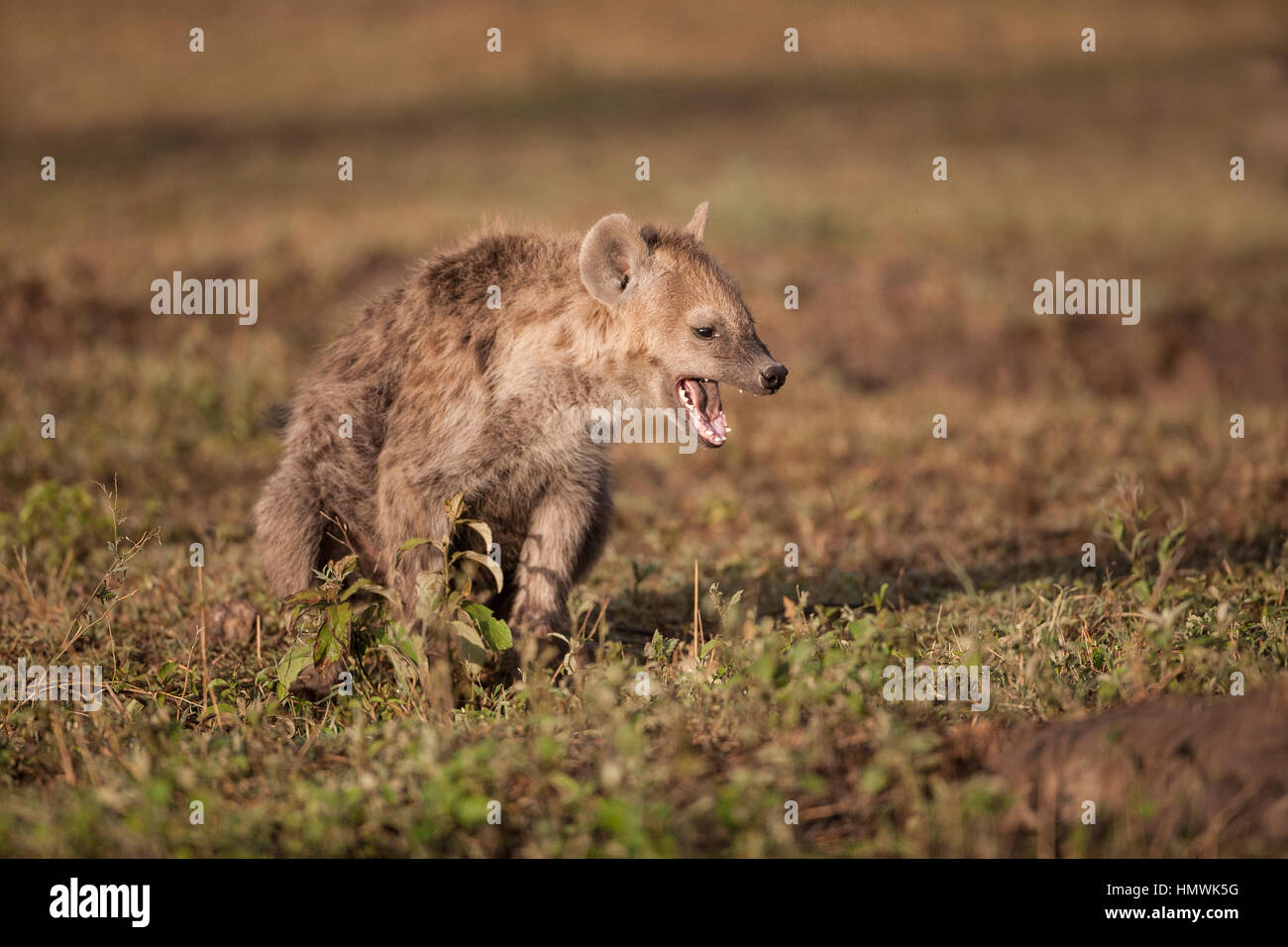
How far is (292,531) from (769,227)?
28.7 feet

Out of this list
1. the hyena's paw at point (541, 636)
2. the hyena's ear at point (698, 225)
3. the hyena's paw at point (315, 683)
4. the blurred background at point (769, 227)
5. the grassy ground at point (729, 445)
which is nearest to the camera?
the grassy ground at point (729, 445)

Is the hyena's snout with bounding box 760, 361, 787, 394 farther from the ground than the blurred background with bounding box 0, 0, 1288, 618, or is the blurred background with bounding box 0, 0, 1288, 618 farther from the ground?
the blurred background with bounding box 0, 0, 1288, 618

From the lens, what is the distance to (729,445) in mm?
8258

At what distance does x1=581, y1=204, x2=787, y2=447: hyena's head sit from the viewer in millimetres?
4473

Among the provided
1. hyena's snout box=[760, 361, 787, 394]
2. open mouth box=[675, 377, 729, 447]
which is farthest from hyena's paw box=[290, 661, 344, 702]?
hyena's snout box=[760, 361, 787, 394]

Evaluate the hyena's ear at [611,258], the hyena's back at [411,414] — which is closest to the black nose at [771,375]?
the hyena's ear at [611,258]

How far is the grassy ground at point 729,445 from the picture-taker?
9.85 ft

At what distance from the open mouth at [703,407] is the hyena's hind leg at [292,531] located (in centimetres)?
154

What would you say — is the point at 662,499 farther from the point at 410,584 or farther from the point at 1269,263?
the point at 1269,263

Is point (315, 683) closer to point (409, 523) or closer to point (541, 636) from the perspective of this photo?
point (409, 523)

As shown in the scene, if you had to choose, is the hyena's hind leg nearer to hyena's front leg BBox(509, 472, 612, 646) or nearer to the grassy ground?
the grassy ground

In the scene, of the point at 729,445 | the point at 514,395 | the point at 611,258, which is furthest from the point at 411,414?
the point at 729,445

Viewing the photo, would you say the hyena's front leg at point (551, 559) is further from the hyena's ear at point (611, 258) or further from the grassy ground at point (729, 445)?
the hyena's ear at point (611, 258)
